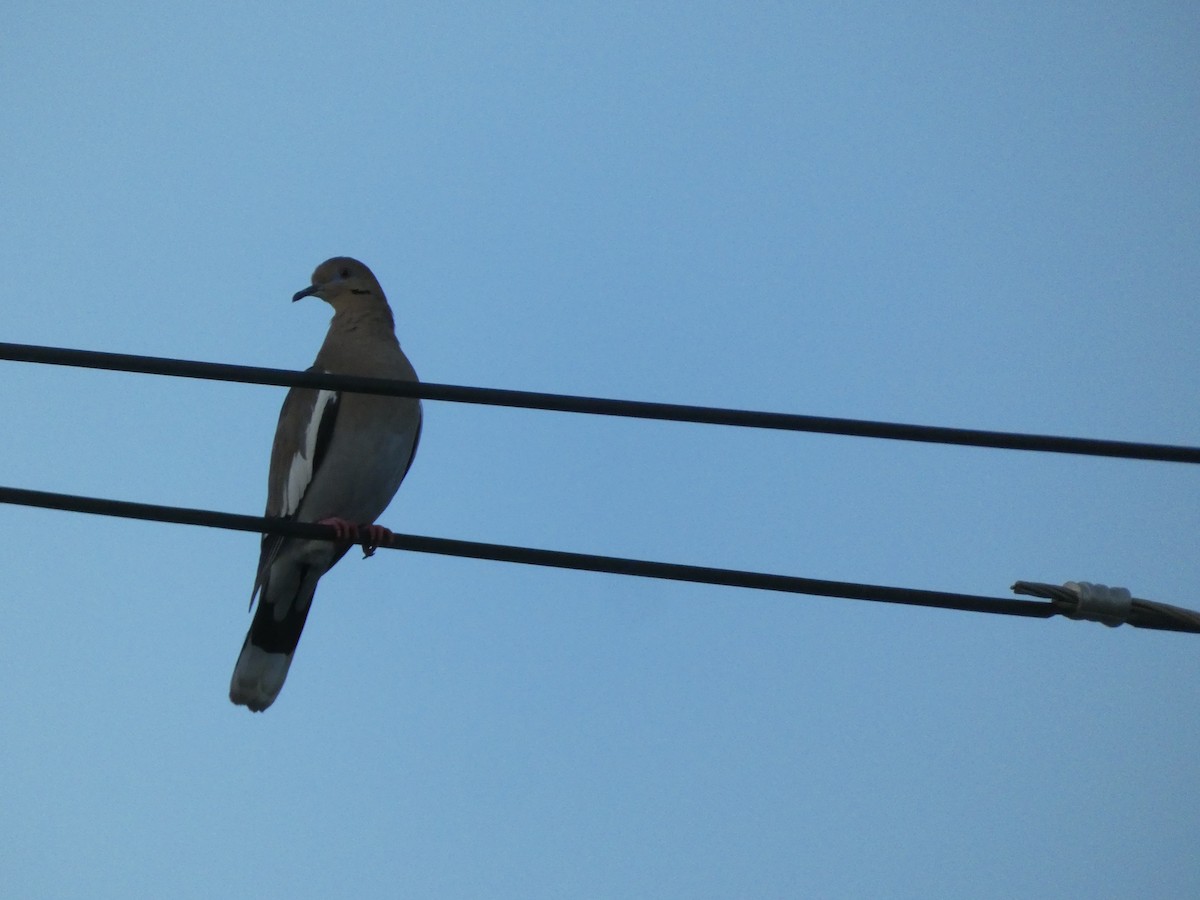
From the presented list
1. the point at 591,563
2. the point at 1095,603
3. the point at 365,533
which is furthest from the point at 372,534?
the point at 1095,603

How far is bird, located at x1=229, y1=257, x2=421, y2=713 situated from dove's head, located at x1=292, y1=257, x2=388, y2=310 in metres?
0.60

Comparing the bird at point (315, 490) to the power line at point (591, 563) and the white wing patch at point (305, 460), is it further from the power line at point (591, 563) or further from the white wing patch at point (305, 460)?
the power line at point (591, 563)

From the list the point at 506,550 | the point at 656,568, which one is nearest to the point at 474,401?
the point at 506,550

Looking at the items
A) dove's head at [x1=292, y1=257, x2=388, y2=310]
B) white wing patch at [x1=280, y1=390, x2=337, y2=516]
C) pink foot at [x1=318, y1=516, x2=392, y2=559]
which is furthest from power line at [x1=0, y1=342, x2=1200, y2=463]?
dove's head at [x1=292, y1=257, x2=388, y2=310]

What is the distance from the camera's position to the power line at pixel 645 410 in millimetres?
3254

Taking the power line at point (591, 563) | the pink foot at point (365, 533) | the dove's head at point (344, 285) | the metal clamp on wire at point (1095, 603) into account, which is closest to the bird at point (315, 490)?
the pink foot at point (365, 533)

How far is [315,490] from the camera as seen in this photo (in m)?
5.77

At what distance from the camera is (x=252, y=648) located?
5727mm

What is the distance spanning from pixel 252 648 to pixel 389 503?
31.9 inches

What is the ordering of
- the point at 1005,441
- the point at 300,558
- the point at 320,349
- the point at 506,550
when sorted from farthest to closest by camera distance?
1. the point at 320,349
2. the point at 300,558
3. the point at 506,550
4. the point at 1005,441

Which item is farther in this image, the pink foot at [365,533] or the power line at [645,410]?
the pink foot at [365,533]

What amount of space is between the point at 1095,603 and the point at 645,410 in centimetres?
131

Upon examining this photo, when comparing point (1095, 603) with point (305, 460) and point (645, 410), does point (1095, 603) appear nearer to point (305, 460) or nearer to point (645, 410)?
point (645, 410)

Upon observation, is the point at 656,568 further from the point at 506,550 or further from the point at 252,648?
the point at 252,648
